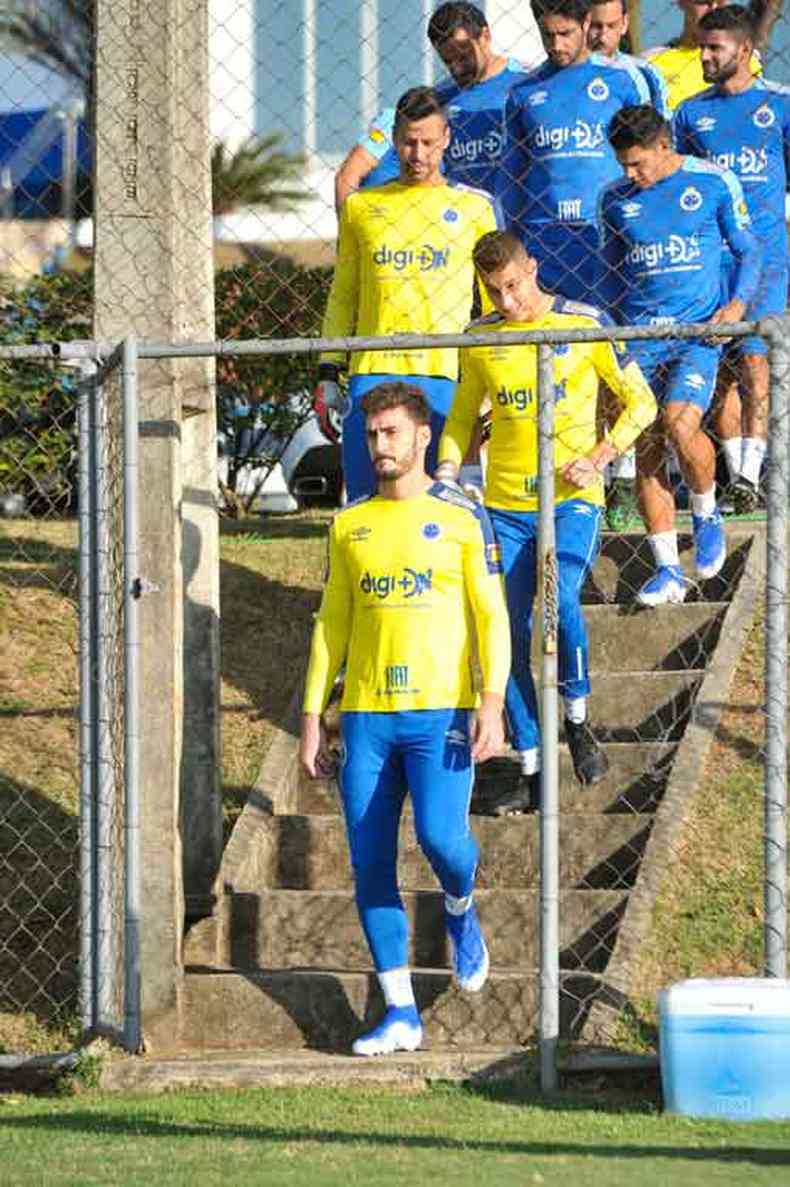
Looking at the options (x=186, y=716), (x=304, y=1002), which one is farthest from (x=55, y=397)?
(x=304, y=1002)

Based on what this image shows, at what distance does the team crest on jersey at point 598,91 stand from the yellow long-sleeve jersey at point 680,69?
843 mm

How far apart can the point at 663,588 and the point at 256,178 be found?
1033 centimetres

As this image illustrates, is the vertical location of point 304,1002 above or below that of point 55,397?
below

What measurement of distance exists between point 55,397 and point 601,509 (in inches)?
213

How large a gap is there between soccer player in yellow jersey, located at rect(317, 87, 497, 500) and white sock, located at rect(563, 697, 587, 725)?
1092 mm

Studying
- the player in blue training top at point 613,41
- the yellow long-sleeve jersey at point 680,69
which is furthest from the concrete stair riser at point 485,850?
the yellow long-sleeve jersey at point 680,69

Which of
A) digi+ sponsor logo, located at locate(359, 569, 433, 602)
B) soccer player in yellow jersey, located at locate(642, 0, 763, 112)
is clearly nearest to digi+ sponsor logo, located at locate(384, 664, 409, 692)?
digi+ sponsor logo, located at locate(359, 569, 433, 602)

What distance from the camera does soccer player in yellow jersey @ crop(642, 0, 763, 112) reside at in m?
10.8

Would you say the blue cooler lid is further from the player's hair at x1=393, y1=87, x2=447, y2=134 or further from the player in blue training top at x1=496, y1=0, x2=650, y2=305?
the player in blue training top at x1=496, y1=0, x2=650, y2=305

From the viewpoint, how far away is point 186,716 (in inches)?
356

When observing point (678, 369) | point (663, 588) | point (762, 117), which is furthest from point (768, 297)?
point (663, 588)

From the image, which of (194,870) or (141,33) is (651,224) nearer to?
(141,33)

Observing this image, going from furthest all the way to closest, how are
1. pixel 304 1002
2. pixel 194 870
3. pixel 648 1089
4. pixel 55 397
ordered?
pixel 55 397
pixel 194 870
pixel 304 1002
pixel 648 1089

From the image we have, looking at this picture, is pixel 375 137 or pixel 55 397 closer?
pixel 375 137
